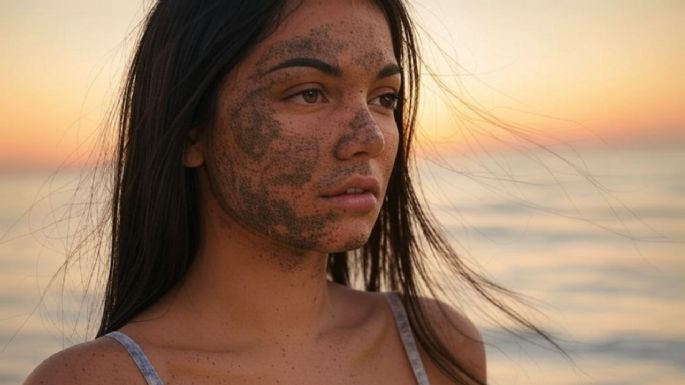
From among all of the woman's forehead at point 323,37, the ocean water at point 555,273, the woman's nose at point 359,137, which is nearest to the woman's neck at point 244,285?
the woman's nose at point 359,137

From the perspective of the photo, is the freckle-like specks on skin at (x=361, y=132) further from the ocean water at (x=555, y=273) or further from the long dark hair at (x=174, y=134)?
the ocean water at (x=555, y=273)

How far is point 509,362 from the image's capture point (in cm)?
722

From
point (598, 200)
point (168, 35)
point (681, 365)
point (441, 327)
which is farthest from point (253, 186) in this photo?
point (598, 200)

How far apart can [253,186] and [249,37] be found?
330 millimetres

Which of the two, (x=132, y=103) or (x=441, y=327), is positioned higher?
(x=132, y=103)

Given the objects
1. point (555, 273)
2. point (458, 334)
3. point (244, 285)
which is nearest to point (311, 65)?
point (244, 285)

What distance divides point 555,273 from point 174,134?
5.78 metres

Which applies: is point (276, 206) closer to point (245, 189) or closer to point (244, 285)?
point (245, 189)

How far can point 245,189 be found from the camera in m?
3.45

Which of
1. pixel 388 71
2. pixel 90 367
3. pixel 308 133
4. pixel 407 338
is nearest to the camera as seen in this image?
pixel 90 367

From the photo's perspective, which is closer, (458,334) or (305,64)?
(305,64)

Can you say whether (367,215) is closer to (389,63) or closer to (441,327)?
(389,63)

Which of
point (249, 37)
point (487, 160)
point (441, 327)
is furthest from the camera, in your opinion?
point (487, 160)

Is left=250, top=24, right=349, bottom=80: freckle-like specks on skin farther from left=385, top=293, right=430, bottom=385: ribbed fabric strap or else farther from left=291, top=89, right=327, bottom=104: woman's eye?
left=385, top=293, right=430, bottom=385: ribbed fabric strap
